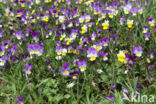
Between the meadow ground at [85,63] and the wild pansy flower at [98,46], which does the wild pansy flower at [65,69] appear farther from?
the wild pansy flower at [98,46]

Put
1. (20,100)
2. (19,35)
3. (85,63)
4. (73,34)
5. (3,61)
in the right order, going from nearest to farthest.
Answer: (20,100)
(85,63)
(3,61)
(73,34)
(19,35)

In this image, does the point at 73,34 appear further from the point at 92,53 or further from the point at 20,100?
the point at 20,100

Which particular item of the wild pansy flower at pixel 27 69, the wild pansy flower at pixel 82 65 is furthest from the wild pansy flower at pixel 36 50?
the wild pansy flower at pixel 82 65

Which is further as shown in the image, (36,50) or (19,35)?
(19,35)

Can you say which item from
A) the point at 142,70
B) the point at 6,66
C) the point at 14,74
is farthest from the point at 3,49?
the point at 142,70

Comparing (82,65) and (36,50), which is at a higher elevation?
(36,50)

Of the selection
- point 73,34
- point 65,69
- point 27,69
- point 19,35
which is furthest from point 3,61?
point 73,34

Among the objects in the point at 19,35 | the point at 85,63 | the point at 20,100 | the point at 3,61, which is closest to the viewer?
the point at 20,100

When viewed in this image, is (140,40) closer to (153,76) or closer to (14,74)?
(153,76)
